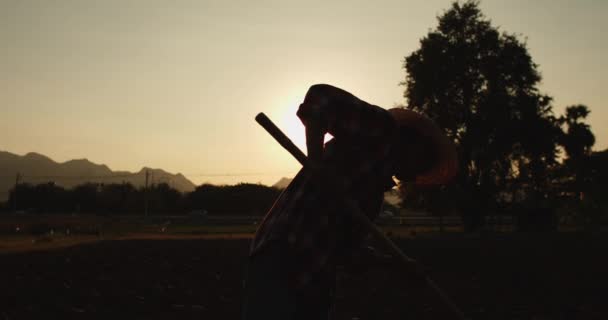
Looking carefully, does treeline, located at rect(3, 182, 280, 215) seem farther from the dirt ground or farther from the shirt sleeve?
the shirt sleeve

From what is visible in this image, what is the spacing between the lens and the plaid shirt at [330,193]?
2.54 metres

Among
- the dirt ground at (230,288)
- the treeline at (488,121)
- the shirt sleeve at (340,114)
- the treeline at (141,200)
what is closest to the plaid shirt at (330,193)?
the shirt sleeve at (340,114)

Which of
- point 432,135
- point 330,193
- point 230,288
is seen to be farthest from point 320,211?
point 230,288

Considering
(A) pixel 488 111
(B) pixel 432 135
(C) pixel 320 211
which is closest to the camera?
(C) pixel 320 211

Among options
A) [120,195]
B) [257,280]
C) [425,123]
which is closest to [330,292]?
[257,280]

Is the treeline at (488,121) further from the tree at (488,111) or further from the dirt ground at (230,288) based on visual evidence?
the dirt ground at (230,288)

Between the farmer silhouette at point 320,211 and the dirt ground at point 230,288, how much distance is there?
75 centimetres

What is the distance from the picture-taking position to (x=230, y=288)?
9.24 meters

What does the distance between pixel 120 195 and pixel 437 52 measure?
71095 mm

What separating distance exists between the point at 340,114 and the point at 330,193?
0.40 meters

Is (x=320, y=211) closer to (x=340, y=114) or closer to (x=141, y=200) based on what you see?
(x=340, y=114)

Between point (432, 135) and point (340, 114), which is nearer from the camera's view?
point (340, 114)

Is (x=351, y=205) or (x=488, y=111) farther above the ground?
(x=488, y=111)

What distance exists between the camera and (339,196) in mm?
2633
